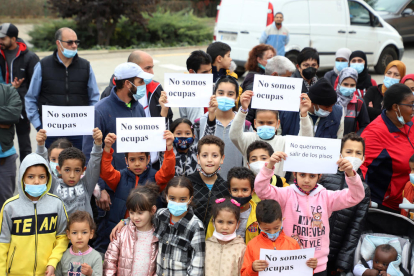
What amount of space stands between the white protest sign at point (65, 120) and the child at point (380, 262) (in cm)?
281

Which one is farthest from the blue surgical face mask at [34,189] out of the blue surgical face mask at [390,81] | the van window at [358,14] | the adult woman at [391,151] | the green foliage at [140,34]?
the green foliage at [140,34]

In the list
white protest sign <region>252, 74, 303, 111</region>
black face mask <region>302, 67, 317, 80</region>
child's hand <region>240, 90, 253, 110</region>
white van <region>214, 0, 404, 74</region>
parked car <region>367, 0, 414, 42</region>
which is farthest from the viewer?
parked car <region>367, 0, 414, 42</region>

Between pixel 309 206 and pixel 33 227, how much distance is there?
7.73 feet

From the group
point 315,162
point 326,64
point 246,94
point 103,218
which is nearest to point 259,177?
point 315,162

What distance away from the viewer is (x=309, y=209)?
4059 mm

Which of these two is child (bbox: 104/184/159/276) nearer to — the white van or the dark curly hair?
the dark curly hair

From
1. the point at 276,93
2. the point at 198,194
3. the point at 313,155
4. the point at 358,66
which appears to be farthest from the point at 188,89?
the point at 358,66

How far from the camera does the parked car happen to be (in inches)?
651

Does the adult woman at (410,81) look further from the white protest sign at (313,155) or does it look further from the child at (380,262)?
the white protest sign at (313,155)

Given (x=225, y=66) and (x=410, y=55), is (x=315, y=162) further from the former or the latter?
(x=410, y=55)

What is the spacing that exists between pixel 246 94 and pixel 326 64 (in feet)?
29.4

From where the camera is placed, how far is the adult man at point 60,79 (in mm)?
6289

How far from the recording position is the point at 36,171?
414cm

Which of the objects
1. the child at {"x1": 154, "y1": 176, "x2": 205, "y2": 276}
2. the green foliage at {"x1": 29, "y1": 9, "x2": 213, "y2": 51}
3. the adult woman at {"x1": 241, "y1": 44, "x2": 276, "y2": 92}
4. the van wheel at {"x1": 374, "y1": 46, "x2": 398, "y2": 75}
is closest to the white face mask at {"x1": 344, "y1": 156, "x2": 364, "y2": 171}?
the child at {"x1": 154, "y1": 176, "x2": 205, "y2": 276}
